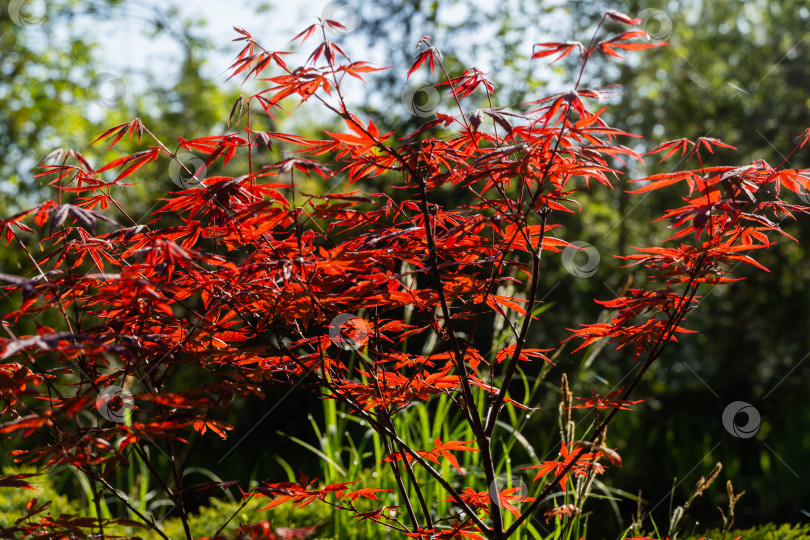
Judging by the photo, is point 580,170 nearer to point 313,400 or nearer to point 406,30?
point 313,400

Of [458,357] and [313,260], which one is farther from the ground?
[313,260]

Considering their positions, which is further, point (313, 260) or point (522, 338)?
point (522, 338)

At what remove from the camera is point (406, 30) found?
317 inches

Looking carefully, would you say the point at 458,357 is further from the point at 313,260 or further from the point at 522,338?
the point at 313,260

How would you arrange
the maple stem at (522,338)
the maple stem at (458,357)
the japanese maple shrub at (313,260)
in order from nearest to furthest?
1. the japanese maple shrub at (313,260)
2. the maple stem at (458,357)
3. the maple stem at (522,338)

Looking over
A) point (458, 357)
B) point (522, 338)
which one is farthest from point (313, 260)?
point (522, 338)

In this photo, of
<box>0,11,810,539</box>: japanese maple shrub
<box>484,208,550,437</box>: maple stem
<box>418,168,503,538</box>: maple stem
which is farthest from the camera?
<box>484,208,550,437</box>: maple stem

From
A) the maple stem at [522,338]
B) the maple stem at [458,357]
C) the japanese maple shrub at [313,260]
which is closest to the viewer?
the japanese maple shrub at [313,260]

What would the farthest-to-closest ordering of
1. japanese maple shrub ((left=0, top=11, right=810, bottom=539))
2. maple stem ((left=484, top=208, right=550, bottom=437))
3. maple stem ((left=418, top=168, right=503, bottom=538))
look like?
maple stem ((left=484, top=208, right=550, bottom=437)) < maple stem ((left=418, top=168, right=503, bottom=538)) < japanese maple shrub ((left=0, top=11, right=810, bottom=539))

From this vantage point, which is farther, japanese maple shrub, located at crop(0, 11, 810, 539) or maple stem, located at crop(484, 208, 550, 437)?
maple stem, located at crop(484, 208, 550, 437)

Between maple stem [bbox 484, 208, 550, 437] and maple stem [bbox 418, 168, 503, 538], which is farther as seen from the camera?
maple stem [bbox 484, 208, 550, 437]

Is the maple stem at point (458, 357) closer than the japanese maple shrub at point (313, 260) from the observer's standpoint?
No

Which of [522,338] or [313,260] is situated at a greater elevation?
[313,260]

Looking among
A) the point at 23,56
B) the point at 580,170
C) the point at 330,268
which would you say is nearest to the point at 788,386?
the point at 580,170
